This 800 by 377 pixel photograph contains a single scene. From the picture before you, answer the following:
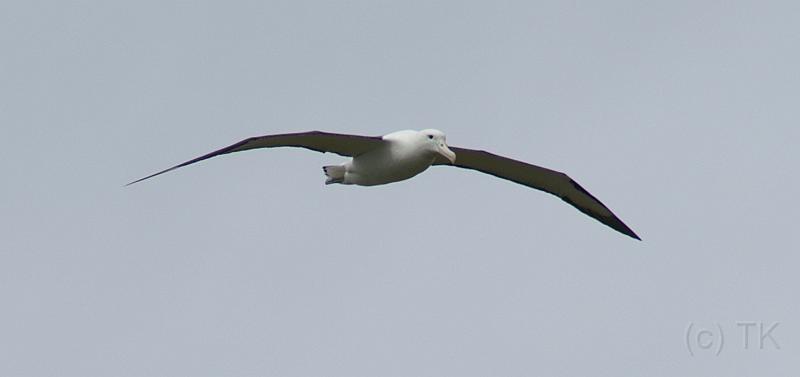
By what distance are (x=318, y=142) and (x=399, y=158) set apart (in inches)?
39.1

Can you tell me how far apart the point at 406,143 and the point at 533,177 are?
12.5 ft

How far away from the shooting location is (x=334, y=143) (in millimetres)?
19484

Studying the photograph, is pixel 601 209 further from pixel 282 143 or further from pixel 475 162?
pixel 282 143

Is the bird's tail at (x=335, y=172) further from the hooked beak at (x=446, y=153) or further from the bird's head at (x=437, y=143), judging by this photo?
the hooked beak at (x=446, y=153)

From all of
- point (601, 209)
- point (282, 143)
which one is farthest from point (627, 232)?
point (282, 143)

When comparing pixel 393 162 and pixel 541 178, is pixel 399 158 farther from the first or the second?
pixel 541 178

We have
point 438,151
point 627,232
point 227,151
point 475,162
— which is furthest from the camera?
point 627,232

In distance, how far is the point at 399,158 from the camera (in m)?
19.5

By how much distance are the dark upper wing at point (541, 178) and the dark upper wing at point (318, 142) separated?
7.02 ft

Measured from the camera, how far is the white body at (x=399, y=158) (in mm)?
19438

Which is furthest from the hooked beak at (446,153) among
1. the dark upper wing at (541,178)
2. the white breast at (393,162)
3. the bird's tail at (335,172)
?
the dark upper wing at (541,178)

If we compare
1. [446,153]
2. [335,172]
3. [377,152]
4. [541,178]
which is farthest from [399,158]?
[541,178]

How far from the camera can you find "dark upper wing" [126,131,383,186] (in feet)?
59.8

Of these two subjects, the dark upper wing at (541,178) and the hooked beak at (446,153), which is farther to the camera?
the dark upper wing at (541,178)
